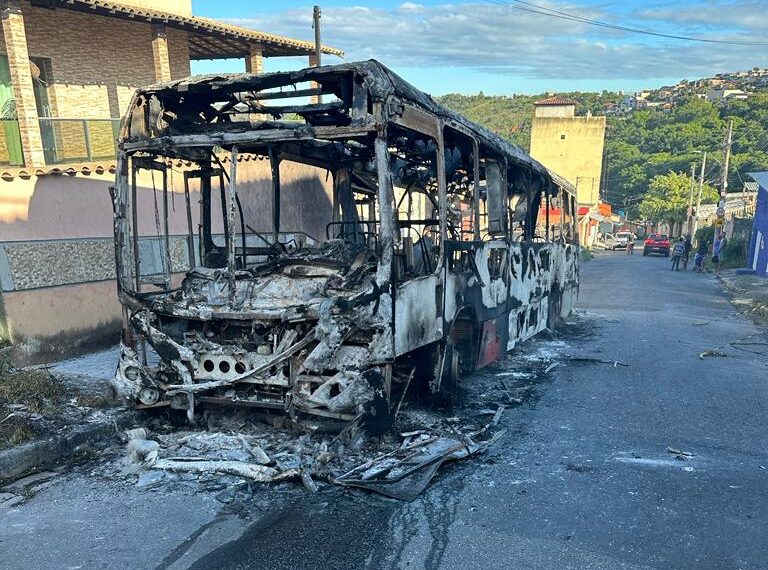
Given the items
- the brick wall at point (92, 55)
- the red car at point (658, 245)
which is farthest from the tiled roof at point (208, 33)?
the red car at point (658, 245)

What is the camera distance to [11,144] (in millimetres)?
8617

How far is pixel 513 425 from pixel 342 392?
1967mm

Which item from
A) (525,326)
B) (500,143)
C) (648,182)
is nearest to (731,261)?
(525,326)

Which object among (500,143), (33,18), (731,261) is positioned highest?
(33,18)

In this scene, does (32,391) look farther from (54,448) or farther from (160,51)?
(160,51)

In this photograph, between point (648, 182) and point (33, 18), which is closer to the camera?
point (33, 18)

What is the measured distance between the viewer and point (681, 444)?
4.92 metres

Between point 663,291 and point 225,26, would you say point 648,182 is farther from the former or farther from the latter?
point 225,26

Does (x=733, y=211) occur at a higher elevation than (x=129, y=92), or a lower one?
lower

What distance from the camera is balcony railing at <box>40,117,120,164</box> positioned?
9.12 metres

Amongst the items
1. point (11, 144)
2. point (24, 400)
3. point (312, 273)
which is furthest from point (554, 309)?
point (11, 144)

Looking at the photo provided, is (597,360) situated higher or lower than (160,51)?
lower

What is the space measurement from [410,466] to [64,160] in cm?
814

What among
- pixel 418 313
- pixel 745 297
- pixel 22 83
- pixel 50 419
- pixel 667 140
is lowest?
pixel 745 297
